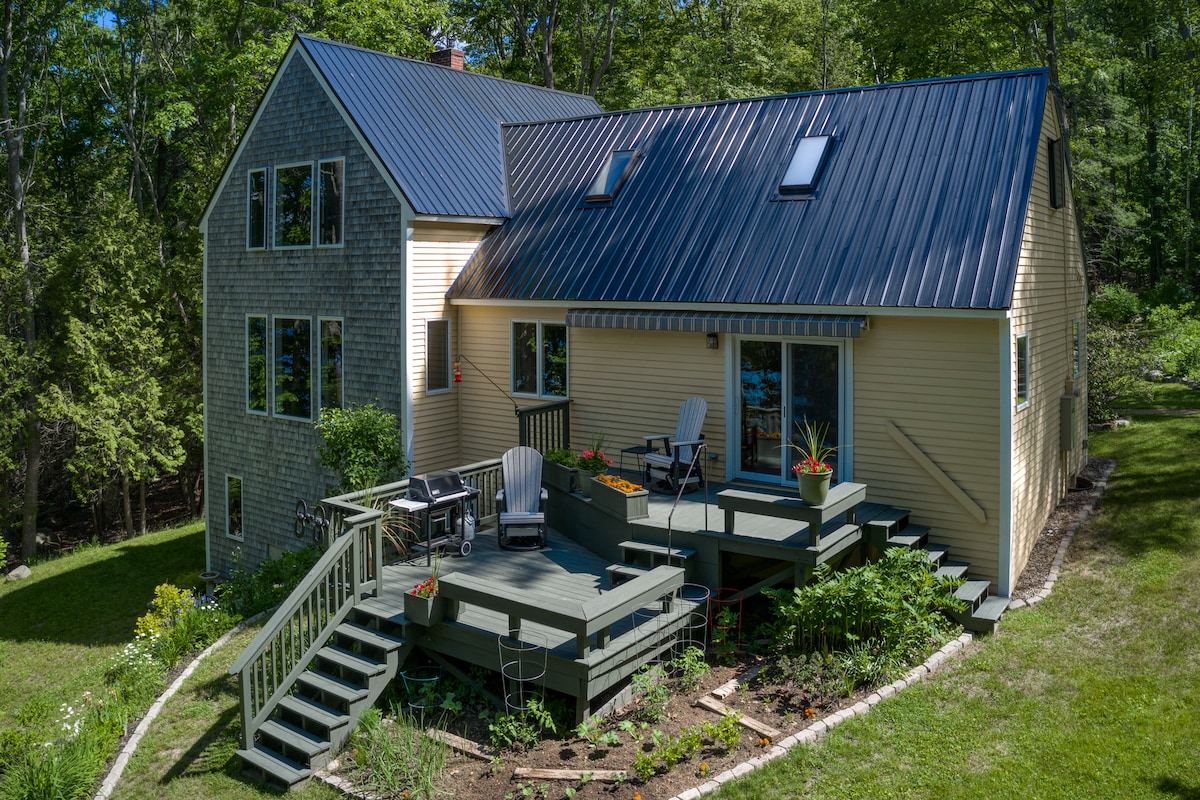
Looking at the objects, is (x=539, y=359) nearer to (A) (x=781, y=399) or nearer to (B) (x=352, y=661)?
(A) (x=781, y=399)

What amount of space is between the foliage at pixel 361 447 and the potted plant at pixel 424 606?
13.0 ft

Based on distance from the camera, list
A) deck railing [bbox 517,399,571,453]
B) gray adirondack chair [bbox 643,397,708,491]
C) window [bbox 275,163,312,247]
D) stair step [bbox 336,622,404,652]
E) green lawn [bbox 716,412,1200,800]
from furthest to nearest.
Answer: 1. window [bbox 275,163,312,247]
2. deck railing [bbox 517,399,571,453]
3. gray adirondack chair [bbox 643,397,708,491]
4. stair step [bbox 336,622,404,652]
5. green lawn [bbox 716,412,1200,800]

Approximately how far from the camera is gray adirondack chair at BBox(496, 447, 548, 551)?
1169cm

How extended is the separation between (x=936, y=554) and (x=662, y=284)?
16.3ft

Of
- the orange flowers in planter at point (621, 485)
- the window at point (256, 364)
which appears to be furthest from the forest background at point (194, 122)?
the orange flowers in planter at point (621, 485)

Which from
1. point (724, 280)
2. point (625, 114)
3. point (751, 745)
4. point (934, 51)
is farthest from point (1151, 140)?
point (751, 745)

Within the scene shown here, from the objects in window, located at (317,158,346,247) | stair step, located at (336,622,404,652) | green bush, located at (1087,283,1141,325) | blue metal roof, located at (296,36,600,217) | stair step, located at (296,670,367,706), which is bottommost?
stair step, located at (296,670,367,706)

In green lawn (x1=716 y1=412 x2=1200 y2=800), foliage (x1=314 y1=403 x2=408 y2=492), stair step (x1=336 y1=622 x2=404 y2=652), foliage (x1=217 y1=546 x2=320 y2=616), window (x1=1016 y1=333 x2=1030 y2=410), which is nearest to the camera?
green lawn (x1=716 y1=412 x2=1200 y2=800)

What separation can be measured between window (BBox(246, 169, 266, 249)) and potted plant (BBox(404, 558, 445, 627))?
9.36m

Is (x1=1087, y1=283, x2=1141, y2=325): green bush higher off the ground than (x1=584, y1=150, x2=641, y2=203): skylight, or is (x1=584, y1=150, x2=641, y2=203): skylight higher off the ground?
(x1=584, y1=150, x2=641, y2=203): skylight

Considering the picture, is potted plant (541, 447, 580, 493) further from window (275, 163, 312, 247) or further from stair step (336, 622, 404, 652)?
window (275, 163, 312, 247)

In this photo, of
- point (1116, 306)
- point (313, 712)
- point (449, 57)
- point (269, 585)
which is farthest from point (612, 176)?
point (1116, 306)

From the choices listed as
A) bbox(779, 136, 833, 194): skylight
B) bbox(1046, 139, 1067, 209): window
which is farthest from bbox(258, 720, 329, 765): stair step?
bbox(1046, 139, 1067, 209): window

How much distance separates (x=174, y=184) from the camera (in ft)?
97.2
